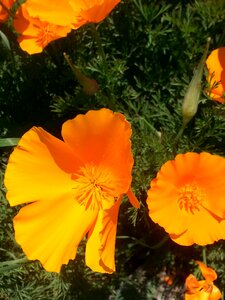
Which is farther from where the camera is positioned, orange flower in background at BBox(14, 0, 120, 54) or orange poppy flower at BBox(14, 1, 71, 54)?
orange poppy flower at BBox(14, 1, 71, 54)

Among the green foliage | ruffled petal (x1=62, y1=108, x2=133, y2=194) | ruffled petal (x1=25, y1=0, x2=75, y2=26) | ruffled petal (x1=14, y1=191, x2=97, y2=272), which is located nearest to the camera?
ruffled petal (x1=62, y1=108, x2=133, y2=194)

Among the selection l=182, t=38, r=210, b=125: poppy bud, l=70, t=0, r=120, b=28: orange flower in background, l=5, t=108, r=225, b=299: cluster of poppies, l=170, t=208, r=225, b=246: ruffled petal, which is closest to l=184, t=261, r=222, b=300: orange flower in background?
l=5, t=108, r=225, b=299: cluster of poppies

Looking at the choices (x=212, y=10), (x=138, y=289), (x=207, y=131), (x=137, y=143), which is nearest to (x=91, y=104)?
(x=137, y=143)

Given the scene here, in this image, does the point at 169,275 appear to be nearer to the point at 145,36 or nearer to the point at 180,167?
the point at 180,167

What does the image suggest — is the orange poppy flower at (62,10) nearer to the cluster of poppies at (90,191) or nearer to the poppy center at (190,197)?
the cluster of poppies at (90,191)

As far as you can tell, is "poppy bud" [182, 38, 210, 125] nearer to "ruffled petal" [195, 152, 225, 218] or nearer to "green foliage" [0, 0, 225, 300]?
"ruffled petal" [195, 152, 225, 218]

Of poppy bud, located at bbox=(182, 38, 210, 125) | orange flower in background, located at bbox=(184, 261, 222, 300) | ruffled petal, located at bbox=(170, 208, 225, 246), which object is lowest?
orange flower in background, located at bbox=(184, 261, 222, 300)

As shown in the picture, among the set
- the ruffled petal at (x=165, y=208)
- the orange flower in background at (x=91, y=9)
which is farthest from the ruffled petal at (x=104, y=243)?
the orange flower in background at (x=91, y=9)
